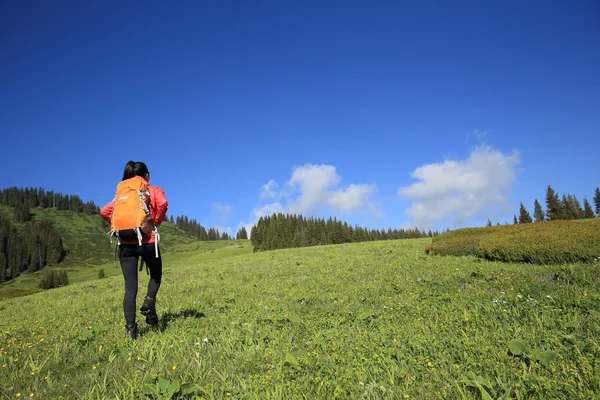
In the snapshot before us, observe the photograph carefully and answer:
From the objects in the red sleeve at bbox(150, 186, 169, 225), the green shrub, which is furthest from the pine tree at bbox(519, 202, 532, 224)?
the green shrub

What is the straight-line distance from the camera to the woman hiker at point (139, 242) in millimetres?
6562

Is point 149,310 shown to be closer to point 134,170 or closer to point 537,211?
point 134,170

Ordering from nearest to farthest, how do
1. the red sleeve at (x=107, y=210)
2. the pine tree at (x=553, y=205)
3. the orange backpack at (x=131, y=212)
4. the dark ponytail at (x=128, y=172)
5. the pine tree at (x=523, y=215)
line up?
1. the orange backpack at (x=131, y=212)
2. the red sleeve at (x=107, y=210)
3. the dark ponytail at (x=128, y=172)
4. the pine tree at (x=553, y=205)
5. the pine tree at (x=523, y=215)

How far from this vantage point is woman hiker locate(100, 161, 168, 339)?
6562 millimetres

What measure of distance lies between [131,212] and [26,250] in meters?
230

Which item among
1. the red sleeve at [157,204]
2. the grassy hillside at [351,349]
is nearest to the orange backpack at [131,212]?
the red sleeve at [157,204]

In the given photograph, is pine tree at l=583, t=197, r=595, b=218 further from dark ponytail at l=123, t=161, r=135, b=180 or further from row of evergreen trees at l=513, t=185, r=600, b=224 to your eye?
dark ponytail at l=123, t=161, r=135, b=180

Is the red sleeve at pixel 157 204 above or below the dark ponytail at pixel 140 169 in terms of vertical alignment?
below

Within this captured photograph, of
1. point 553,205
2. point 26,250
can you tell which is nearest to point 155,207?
point 553,205

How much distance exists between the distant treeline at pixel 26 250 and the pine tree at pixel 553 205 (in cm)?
22840

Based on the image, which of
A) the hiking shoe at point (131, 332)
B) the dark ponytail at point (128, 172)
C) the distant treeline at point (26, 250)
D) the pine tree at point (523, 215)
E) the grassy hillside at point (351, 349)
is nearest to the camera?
the grassy hillside at point (351, 349)

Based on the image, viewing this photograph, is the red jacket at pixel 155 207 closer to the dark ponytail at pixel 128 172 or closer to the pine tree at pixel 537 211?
the dark ponytail at pixel 128 172

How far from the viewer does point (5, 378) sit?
469cm

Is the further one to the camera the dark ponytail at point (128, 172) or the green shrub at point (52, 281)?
the green shrub at point (52, 281)
